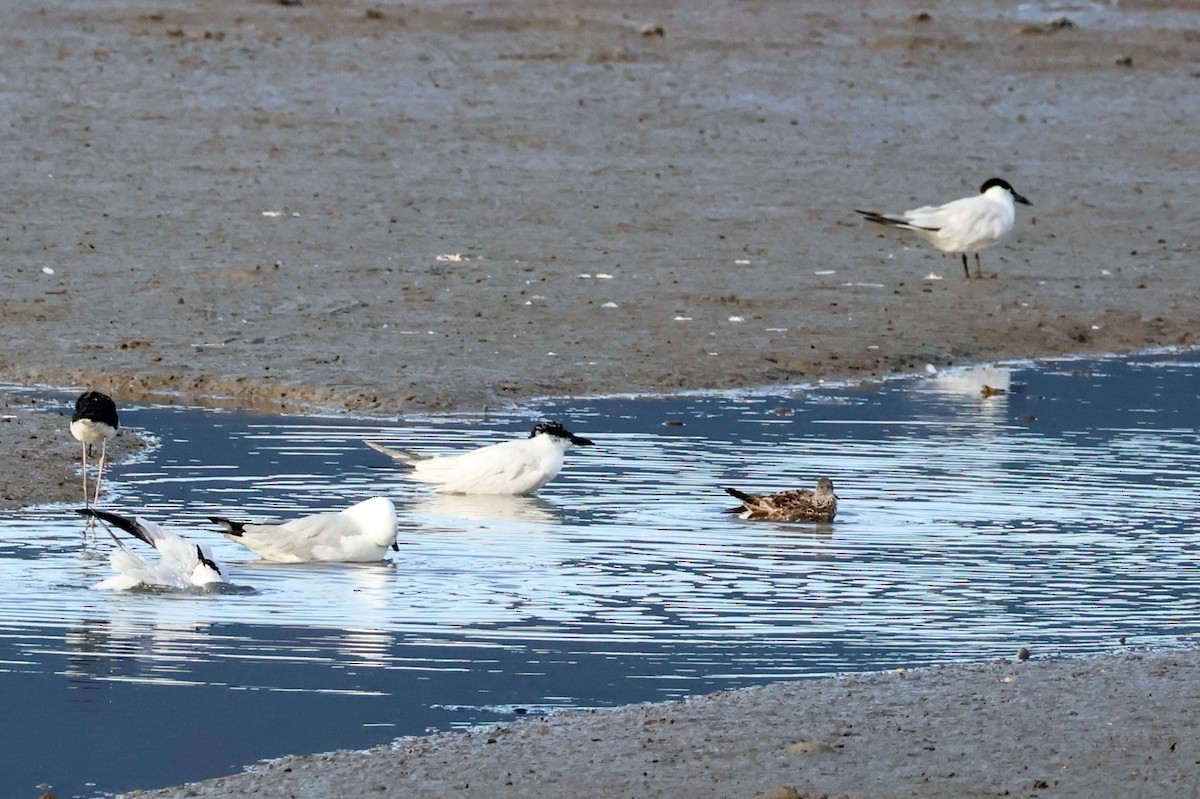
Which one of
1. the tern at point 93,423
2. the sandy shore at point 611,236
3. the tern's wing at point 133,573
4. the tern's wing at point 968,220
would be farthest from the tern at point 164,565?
the tern's wing at point 968,220

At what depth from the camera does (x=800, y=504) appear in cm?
926

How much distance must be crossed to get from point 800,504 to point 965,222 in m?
7.66

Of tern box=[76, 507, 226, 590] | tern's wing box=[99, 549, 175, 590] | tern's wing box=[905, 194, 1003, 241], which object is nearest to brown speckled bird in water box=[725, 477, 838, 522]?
tern box=[76, 507, 226, 590]

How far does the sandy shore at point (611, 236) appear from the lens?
6.10 m

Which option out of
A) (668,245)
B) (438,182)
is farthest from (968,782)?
(438,182)

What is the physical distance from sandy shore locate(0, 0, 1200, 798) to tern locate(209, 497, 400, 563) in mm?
1491

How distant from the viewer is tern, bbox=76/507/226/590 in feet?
25.1

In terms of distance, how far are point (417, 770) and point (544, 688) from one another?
97cm

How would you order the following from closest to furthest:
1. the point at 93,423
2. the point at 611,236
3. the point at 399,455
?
1. the point at 93,423
2. the point at 399,455
3. the point at 611,236

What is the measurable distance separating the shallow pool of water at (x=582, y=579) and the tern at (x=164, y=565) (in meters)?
0.06

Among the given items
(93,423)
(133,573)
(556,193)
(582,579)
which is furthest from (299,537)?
(556,193)

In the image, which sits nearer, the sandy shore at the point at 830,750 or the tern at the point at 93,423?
the sandy shore at the point at 830,750

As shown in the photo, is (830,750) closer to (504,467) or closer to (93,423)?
(504,467)

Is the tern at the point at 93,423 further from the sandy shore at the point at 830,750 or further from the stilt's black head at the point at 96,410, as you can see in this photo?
the sandy shore at the point at 830,750
